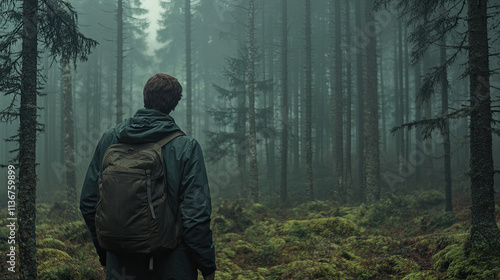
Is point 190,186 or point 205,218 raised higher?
point 190,186

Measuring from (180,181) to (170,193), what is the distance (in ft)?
0.40

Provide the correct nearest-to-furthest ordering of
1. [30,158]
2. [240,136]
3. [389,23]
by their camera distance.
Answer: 1. [30,158]
2. [240,136]
3. [389,23]

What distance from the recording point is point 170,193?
270 cm

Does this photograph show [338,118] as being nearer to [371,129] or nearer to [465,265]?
[371,129]

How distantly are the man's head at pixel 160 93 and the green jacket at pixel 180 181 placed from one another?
4.5 inches

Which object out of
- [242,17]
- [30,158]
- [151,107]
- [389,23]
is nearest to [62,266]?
[30,158]

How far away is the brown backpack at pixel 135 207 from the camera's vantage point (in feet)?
7.95

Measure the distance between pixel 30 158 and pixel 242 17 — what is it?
2551 centimetres

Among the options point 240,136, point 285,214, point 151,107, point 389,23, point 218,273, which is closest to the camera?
point 151,107

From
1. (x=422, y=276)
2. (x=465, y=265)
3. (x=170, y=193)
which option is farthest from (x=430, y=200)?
(x=170, y=193)

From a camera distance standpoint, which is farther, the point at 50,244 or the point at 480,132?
the point at 50,244

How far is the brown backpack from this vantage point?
7.95 ft

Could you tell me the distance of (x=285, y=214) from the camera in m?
16.1

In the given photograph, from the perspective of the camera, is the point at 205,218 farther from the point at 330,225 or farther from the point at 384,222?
the point at 384,222
